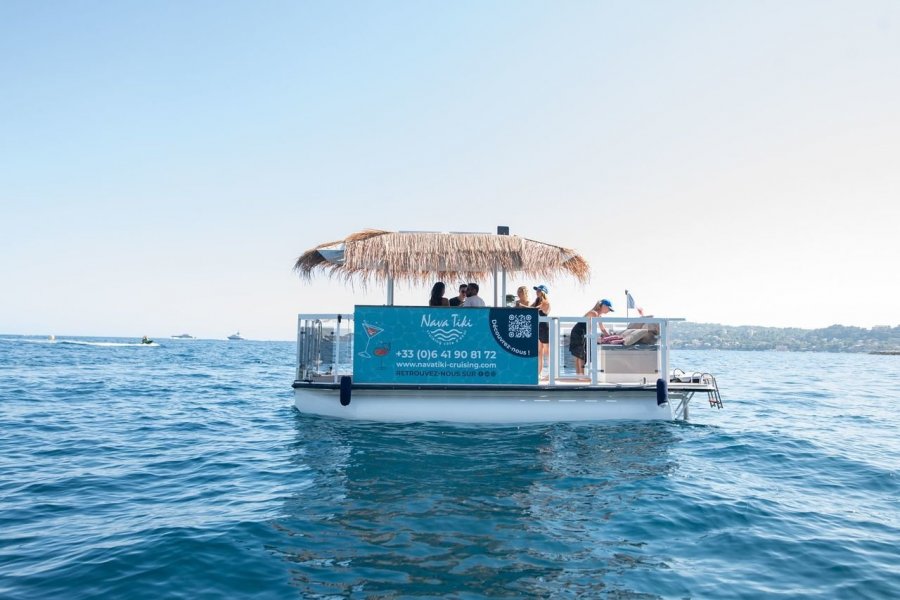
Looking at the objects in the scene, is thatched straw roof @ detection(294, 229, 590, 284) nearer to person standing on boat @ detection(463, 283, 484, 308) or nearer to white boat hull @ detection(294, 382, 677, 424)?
person standing on boat @ detection(463, 283, 484, 308)

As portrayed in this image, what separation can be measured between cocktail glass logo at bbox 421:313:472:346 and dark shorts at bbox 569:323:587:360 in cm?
Answer: 277

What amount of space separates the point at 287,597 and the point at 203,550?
1351 millimetres

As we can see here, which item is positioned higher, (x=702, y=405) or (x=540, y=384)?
(x=540, y=384)

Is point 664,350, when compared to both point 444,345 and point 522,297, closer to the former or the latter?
point 522,297

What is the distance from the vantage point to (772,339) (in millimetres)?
182125

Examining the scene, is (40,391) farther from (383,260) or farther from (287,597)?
(287,597)

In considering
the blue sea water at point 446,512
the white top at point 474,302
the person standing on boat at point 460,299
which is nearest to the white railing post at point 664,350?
the blue sea water at point 446,512

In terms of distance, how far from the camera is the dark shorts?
40.0 ft

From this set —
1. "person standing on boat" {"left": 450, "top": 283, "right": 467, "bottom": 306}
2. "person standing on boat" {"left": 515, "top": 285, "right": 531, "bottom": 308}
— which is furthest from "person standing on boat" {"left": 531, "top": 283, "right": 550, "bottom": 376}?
"person standing on boat" {"left": 450, "top": 283, "right": 467, "bottom": 306}

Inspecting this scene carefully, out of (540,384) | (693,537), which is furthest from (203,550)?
(540,384)

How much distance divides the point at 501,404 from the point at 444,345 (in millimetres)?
1504

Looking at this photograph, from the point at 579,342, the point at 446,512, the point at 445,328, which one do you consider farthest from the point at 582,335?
the point at 446,512

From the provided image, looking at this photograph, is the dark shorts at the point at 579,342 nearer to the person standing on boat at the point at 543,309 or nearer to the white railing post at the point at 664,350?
the person standing on boat at the point at 543,309

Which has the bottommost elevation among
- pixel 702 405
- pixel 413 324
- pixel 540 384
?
pixel 702 405
